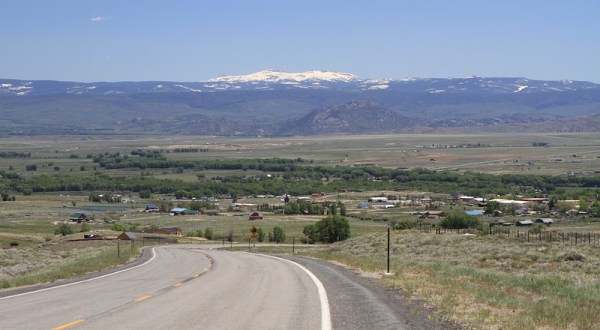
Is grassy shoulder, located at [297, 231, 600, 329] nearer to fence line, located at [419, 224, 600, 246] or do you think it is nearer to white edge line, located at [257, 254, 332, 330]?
white edge line, located at [257, 254, 332, 330]

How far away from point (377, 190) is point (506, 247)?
11657cm

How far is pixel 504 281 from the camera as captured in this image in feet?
77.0

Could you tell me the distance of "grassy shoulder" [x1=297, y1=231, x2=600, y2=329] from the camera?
15.9 m

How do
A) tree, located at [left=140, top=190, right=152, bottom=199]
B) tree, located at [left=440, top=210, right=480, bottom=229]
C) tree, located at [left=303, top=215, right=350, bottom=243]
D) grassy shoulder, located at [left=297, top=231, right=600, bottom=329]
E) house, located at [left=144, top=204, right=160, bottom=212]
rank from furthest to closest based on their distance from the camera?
tree, located at [left=140, top=190, right=152, bottom=199] < house, located at [left=144, top=204, right=160, bottom=212] < tree, located at [left=303, top=215, right=350, bottom=243] < tree, located at [left=440, top=210, right=480, bottom=229] < grassy shoulder, located at [left=297, top=231, right=600, bottom=329]

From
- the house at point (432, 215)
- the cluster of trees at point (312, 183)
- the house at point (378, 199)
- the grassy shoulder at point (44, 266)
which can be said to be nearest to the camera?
the grassy shoulder at point (44, 266)

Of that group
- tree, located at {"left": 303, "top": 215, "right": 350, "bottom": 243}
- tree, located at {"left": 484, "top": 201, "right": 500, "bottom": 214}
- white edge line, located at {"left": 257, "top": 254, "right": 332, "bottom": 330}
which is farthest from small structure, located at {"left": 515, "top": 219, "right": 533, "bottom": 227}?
white edge line, located at {"left": 257, "top": 254, "right": 332, "bottom": 330}

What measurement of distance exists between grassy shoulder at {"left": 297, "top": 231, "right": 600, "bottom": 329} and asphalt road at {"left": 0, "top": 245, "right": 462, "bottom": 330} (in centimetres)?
94

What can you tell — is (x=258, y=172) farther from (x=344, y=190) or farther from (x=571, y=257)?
(x=571, y=257)

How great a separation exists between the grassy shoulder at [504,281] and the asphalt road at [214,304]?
94cm

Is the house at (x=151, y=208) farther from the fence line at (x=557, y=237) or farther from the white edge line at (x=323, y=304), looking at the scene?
the white edge line at (x=323, y=304)

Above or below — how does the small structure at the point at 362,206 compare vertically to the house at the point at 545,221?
below

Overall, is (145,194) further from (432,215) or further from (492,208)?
A: (492,208)

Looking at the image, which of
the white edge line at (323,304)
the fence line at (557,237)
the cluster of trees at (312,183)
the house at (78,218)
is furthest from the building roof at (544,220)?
the white edge line at (323,304)

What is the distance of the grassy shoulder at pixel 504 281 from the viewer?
15.9 meters
